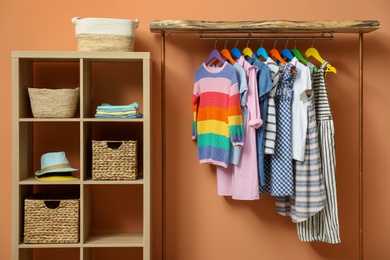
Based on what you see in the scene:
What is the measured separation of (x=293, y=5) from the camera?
9.80ft

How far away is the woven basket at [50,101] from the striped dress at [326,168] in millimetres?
1439

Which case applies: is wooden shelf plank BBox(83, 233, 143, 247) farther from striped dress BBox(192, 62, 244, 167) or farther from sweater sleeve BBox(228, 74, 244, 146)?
sweater sleeve BBox(228, 74, 244, 146)

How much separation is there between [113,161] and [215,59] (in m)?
0.89

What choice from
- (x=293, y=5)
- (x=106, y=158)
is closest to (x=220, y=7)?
(x=293, y=5)

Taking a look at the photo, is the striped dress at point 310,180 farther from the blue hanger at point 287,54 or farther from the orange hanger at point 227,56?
the orange hanger at point 227,56

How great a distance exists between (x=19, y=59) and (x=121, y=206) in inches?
42.3

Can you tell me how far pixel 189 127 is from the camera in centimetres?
298

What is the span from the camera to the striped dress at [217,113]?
8.86 ft

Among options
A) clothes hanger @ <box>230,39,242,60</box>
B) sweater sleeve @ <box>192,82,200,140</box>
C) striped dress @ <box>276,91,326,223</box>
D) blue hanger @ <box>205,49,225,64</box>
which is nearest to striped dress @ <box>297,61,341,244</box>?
striped dress @ <box>276,91,326,223</box>

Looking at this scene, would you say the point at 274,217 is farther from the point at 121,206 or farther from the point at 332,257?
the point at 121,206

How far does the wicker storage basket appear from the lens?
258 cm

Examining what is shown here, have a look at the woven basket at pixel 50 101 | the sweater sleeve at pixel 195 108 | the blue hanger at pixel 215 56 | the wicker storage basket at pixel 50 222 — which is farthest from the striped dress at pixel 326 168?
the woven basket at pixel 50 101

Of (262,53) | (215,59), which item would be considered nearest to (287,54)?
(262,53)

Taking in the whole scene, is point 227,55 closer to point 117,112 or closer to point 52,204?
point 117,112
